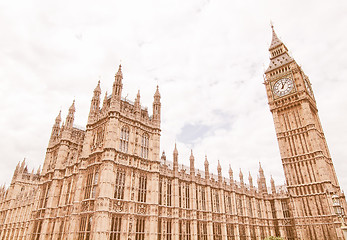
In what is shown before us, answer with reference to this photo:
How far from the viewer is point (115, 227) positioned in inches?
1257

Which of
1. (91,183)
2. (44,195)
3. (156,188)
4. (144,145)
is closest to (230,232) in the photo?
(156,188)

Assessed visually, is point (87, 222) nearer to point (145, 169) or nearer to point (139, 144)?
point (145, 169)

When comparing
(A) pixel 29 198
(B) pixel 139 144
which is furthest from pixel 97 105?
(A) pixel 29 198

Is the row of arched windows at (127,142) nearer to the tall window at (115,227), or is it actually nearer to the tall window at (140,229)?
the tall window at (115,227)

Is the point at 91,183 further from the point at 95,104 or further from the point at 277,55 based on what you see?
the point at 277,55

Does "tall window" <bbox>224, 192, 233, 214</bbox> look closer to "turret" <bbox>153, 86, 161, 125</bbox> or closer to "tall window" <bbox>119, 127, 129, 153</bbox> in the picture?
"turret" <bbox>153, 86, 161, 125</bbox>

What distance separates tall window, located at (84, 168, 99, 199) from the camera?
34.9m

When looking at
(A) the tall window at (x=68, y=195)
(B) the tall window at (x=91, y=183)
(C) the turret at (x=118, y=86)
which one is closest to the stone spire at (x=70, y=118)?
(A) the tall window at (x=68, y=195)

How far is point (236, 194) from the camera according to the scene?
55.5m

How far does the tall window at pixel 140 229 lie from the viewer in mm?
33922

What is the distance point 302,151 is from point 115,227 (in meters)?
49.9

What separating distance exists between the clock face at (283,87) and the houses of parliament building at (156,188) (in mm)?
273

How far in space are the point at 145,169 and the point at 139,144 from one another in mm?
4135

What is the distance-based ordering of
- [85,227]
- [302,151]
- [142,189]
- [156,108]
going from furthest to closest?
[302,151], [156,108], [142,189], [85,227]
